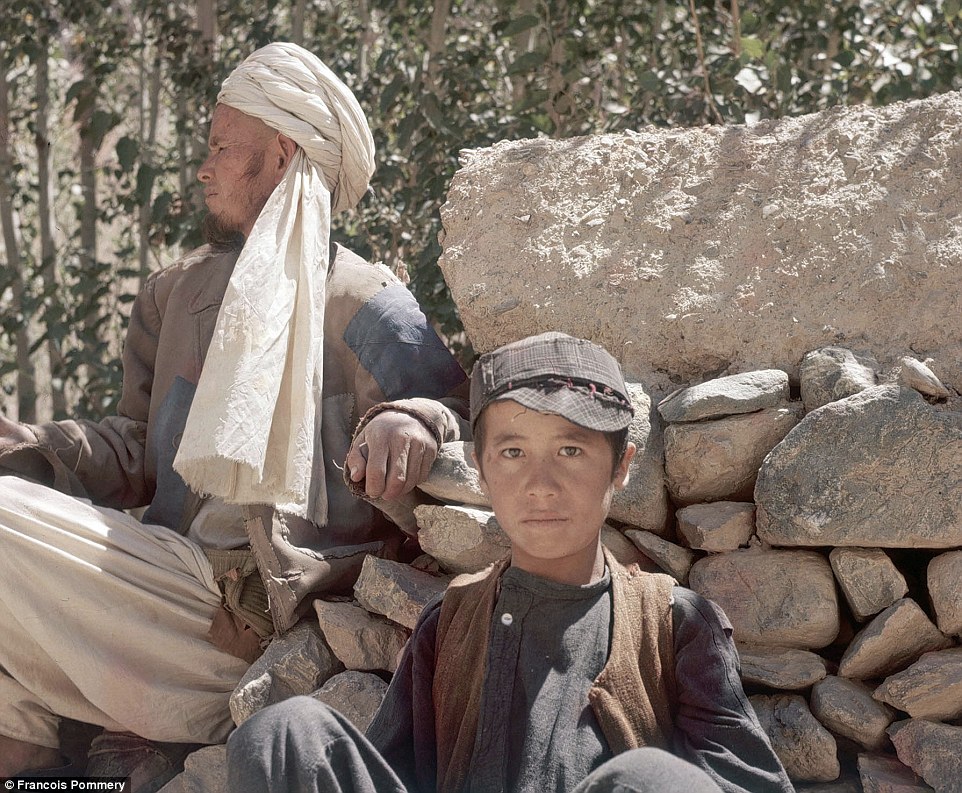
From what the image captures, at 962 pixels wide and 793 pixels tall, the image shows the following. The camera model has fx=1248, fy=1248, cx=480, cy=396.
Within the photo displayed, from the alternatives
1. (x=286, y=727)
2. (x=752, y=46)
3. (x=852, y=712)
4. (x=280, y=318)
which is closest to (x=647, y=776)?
(x=286, y=727)

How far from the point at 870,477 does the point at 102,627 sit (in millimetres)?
1775

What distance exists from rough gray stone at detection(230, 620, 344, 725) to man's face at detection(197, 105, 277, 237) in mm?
1155

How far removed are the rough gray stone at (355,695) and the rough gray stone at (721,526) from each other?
30.2 inches

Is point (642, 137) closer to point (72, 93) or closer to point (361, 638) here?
point (361, 638)

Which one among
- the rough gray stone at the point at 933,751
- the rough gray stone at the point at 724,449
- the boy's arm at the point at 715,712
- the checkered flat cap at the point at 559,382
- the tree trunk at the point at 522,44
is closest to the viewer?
the boy's arm at the point at 715,712

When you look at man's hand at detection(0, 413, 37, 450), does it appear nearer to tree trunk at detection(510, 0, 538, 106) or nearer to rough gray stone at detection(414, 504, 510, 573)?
rough gray stone at detection(414, 504, 510, 573)

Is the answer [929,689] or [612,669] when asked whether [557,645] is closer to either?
[612,669]

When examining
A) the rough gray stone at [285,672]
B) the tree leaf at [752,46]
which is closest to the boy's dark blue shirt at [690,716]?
the rough gray stone at [285,672]

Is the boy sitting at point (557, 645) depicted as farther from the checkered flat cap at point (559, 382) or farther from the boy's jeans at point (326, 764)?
the boy's jeans at point (326, 764)

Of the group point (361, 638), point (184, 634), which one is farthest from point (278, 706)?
point (184, 634)

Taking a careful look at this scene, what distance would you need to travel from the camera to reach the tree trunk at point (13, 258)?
613 cm

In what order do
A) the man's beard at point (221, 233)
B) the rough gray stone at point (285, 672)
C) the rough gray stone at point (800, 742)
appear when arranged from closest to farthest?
the rough gray stone at point (800, 742), the rough gray stone at point (285, 672), the man's beard at point (221, 233)

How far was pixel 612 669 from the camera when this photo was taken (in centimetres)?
213

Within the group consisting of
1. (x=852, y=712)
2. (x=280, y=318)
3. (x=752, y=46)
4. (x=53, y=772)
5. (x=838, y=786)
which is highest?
(x=752, y=46)
